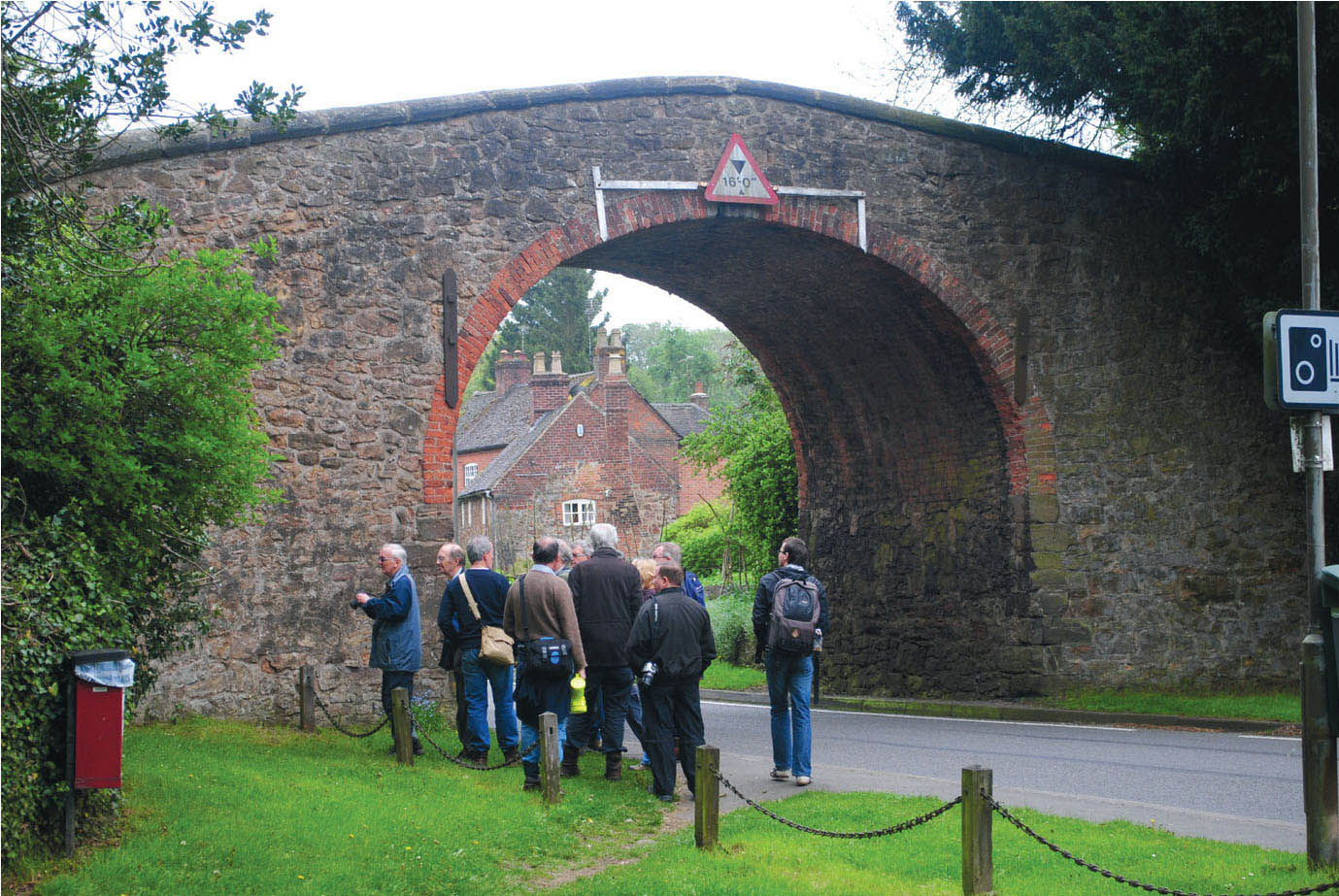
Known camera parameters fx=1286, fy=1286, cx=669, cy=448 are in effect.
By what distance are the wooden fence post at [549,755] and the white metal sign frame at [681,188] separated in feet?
21.1

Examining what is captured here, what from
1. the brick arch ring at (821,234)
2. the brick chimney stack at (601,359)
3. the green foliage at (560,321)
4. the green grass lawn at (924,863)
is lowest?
the green grass lawn at (924,863)

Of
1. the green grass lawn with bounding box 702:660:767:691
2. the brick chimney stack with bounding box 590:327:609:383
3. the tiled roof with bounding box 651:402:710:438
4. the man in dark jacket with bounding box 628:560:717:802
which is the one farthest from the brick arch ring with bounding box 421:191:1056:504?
the tiled roof with bounding box 651:402:710:438

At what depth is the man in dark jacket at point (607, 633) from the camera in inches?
381

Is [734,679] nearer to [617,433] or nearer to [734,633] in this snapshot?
[734,633]

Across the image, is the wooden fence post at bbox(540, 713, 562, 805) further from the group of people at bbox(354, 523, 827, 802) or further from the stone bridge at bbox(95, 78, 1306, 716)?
the stone bridge at bbox(95, 78, 1306, 716)

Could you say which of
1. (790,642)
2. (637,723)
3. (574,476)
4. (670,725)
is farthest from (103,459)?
(574,476)

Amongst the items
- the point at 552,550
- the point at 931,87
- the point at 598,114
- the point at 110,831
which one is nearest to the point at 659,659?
the point at 552,550

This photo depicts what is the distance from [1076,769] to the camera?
403 inches

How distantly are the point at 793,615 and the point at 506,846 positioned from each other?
9.45 ft

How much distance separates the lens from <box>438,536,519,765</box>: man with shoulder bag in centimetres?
1001

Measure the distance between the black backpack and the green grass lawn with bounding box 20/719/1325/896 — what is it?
3.50 feet

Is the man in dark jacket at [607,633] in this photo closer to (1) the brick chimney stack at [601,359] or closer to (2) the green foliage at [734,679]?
(2) the green foliage at [734,679]

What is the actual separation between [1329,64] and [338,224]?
32.8ft

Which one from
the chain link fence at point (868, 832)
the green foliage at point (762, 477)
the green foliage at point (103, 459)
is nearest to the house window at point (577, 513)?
the green foliage at point (762, 477)
